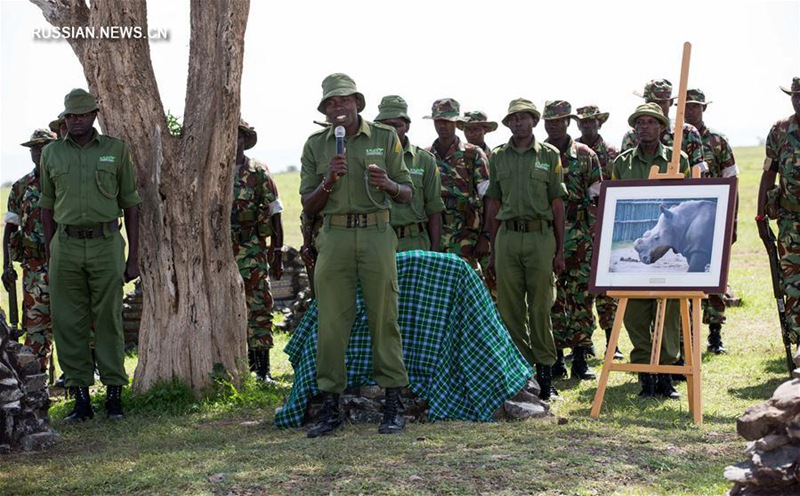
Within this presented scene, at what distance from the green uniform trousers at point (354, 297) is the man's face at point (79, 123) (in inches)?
86.6

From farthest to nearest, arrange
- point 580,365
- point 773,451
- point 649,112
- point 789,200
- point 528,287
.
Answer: point 580,365
point 789,200
point 528,287
point 649,112
point 773,451

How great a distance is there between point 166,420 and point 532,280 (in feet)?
10.3

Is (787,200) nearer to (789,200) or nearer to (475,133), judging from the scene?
(789,200)

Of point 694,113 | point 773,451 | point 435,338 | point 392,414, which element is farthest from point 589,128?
point 773,451

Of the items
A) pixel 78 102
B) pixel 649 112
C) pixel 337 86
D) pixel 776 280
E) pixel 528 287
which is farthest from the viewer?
pixel 776 280

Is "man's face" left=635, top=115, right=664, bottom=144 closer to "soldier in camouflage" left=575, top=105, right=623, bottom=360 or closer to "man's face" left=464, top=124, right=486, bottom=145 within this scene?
"soldier in camouflage" left=575, top=105, right=623, bottom=360

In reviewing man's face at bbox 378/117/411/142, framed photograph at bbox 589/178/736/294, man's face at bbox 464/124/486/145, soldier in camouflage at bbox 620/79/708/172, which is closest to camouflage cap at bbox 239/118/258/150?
man's face at bbox 378/117/411/142

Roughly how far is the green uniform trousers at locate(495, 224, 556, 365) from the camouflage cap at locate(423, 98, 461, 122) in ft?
6.20

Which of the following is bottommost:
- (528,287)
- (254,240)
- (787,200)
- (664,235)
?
(528,287)

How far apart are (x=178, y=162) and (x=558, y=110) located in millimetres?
3589

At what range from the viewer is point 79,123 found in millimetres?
9422

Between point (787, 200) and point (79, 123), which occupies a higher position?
point (79, 123)

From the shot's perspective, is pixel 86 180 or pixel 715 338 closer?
pixel 86 180

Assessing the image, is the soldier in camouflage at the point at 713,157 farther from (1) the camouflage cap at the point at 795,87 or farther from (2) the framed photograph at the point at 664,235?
(2) the framed photograph at the point at 664,235
